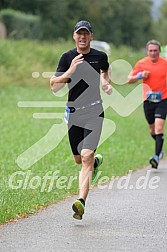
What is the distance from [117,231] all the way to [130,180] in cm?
450

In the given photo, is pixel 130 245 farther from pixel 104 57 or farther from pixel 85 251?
pixel 104 57

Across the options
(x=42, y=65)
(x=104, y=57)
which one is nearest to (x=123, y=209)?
(x=104, y=57)

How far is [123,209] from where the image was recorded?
9766mm

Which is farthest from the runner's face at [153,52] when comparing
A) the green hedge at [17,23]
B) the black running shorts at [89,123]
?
the green hedge at [17,23]

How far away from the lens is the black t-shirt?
9094mm

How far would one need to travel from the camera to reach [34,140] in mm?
17391

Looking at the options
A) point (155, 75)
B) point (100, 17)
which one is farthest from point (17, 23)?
point (155, 75)

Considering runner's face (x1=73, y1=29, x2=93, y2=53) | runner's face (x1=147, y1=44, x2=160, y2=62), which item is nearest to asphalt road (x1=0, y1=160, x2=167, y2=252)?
runner's face (x1=73, y1=29, x2=93, y2=53)

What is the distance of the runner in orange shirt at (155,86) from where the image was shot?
14141 mm

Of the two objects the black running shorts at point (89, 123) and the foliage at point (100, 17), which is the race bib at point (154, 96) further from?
the foliage at point (100, 17)

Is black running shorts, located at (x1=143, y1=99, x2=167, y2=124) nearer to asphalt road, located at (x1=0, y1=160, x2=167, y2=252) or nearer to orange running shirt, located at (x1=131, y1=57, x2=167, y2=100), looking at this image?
orange running shirt, located at (x1=131, y1=57, x2=167, y2=100)

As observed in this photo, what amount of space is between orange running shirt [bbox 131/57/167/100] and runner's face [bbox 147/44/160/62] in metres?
0.13

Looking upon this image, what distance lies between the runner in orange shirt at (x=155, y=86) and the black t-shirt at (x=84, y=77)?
4.92 meters

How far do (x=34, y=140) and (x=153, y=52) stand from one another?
4.21 m
